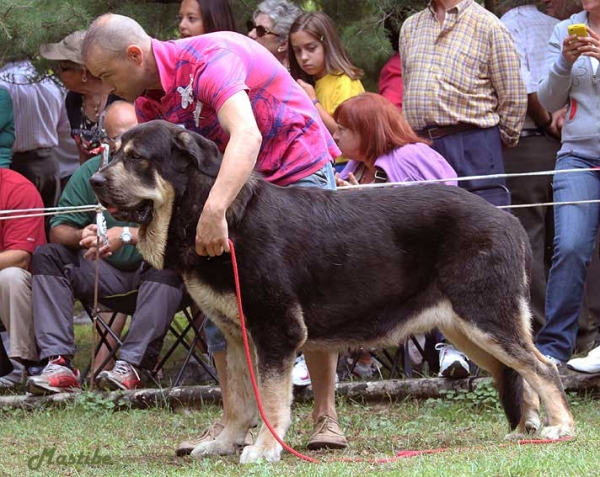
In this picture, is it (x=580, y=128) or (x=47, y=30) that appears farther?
(x=47, y=30)

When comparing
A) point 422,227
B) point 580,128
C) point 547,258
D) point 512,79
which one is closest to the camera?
point 422,227

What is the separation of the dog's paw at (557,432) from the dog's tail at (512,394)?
0.22 metres

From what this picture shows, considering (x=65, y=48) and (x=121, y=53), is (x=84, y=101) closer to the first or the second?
(x=65, y=48)

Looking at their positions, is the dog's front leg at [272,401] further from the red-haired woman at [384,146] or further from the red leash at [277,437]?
the red-haired woman at [384,146]

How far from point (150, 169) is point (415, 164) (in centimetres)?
255

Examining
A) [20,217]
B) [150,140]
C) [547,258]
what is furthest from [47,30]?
[547,258]

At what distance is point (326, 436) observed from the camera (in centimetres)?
Result: 559

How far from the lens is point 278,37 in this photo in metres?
8.31

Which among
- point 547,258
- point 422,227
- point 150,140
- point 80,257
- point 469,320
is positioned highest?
point 150,140

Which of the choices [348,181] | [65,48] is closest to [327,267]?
[348,181]

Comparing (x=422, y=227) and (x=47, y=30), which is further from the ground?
(x=47, y=30)

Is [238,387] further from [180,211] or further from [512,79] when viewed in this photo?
[512,79]

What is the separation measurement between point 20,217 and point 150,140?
3.09 metres

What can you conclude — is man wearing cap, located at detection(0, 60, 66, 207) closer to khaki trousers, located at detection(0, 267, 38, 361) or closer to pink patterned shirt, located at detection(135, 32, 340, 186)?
khaki trousers, located at detection(0, 267, 38, 361)
